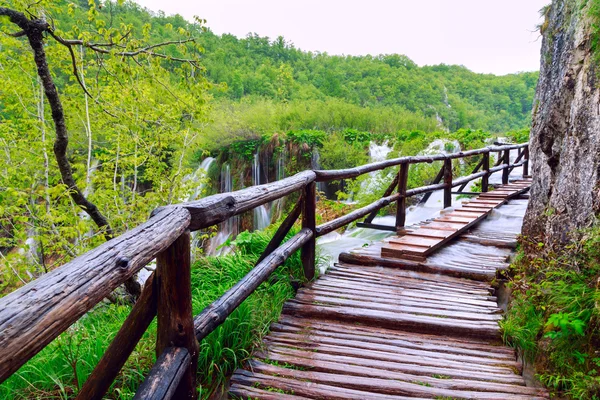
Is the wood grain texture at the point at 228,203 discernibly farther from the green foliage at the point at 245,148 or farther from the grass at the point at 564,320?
the green foliage at the point at 245,148

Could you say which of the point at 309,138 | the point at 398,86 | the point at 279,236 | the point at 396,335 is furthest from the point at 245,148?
the point at 398,86

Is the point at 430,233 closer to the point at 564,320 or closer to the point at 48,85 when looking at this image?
the point at 564,320

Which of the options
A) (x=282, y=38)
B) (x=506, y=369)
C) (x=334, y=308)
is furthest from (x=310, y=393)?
(x=282, y=38)

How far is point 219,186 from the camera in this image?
18422mm

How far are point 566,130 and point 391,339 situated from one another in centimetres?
251

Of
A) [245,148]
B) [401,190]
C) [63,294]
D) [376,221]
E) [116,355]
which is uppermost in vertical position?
[245,148]

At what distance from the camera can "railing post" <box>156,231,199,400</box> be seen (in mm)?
1824

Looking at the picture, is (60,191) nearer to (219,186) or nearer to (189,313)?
(189,313)

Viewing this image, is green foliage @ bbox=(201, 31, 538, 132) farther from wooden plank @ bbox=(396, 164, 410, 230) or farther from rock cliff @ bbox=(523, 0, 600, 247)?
rock cliff @ bbox=(523, 0, 600, 247)

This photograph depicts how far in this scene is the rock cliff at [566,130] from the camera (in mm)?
3012

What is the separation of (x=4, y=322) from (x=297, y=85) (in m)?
48.6

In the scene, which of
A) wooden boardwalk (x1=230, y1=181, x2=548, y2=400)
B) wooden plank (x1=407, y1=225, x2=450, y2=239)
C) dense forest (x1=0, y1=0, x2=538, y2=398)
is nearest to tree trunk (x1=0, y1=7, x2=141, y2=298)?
dense forest (x1=0, y1=0, x2=538, y2=398)

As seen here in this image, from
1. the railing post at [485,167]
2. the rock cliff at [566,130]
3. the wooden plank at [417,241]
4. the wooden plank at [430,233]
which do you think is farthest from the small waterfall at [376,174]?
the rock cliff at [566,130]

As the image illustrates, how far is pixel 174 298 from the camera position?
6.07ft
